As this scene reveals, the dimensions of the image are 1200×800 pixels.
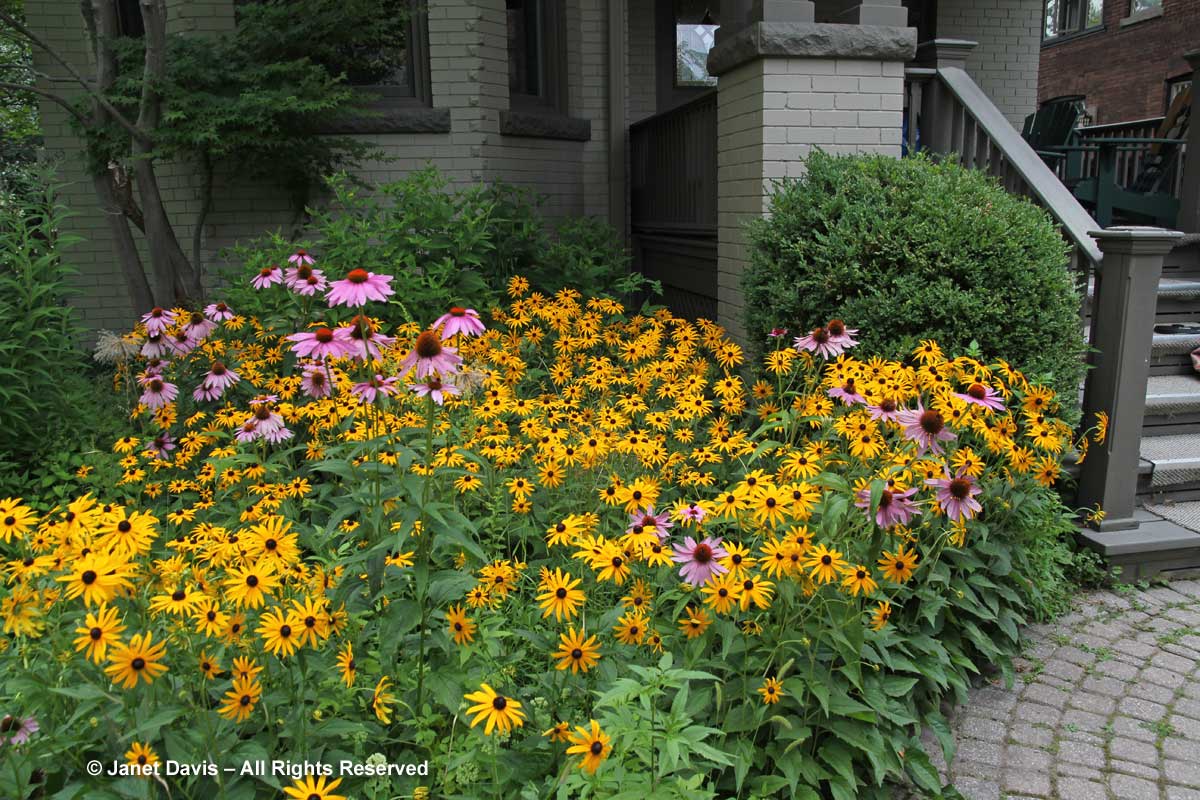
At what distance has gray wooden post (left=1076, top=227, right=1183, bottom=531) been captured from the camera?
4.11m

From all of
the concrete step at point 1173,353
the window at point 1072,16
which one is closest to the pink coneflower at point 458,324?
the concrete step at point 1173,353

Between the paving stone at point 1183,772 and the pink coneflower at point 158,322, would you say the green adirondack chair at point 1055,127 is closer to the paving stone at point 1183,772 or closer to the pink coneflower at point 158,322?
the paving stone at point 1183,772

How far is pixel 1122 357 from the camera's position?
4164 mm

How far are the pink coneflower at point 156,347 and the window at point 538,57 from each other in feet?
16.5

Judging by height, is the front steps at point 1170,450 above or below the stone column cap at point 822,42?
below

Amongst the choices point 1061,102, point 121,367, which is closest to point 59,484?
point 121,367

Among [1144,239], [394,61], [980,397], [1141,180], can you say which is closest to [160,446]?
[980,397]

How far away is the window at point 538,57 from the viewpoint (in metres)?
8.40

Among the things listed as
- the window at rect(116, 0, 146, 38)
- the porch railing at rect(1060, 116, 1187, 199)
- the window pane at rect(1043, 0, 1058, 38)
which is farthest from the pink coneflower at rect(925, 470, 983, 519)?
the window pane at rect(1043, 0, 1058, 38)

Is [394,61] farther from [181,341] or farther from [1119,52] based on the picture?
[1119,52]

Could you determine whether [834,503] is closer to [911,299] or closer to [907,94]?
[911,299]

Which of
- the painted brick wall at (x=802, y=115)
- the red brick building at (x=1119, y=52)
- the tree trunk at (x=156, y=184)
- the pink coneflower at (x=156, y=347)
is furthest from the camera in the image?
the red brick building at (x=1119, y=52)

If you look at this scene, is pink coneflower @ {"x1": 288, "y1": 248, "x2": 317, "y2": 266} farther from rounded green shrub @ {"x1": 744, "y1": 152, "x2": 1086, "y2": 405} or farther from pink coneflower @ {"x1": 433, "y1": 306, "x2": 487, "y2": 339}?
rounded green shrub @ {"x1": 744, "y1": 152, "x2": 1086, "y2": 405}

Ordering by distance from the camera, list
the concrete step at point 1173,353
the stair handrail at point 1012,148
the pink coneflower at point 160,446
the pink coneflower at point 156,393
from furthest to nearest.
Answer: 1. the concrete step at point 1173,353
2. the stair handrail at point 1012,148
3. the pink coneflower at point 156,393
4. the pink coneflower at point 160,446
